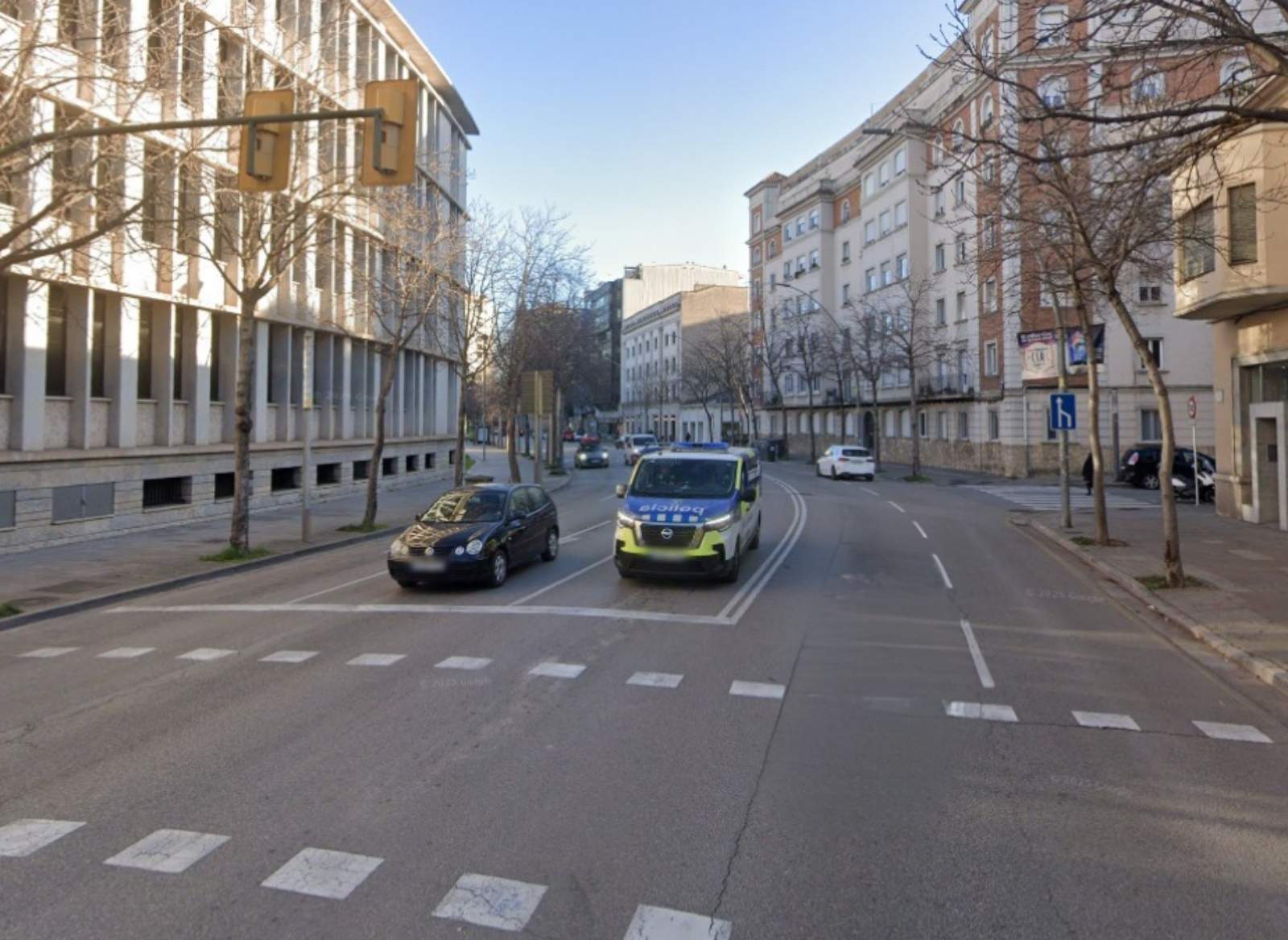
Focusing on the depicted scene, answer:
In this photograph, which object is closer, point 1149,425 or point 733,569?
point 733,569

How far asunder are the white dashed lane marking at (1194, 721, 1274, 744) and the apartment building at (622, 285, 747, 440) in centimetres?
7794

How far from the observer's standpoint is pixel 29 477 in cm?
1755

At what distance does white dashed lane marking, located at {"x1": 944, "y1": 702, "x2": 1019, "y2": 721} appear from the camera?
283 inches

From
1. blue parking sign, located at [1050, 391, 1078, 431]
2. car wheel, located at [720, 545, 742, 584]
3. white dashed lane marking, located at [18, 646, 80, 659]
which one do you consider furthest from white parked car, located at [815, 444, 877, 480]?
white dashed lane marking, located at [18, 646, 80, 659]

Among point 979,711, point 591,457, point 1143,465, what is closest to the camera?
point 979,711

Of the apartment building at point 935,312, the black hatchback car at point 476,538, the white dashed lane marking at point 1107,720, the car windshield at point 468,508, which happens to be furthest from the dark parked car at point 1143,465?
the white dashed lane marking at point 1107,720

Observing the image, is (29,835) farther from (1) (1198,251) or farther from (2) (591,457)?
(2) (591,457)

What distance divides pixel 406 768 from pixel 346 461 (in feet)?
87.2

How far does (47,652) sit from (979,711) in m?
9.54

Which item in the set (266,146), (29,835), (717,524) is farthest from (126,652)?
(717,524)

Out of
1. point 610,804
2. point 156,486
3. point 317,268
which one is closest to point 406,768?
point 610,804

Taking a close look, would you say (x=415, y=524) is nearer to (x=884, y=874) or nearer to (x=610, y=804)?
(x=610, y=804)

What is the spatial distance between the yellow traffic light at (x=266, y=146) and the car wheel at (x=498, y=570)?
5.91 metres

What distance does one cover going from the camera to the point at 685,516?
42.2 feet
